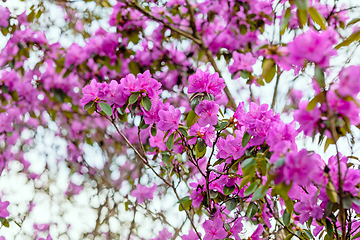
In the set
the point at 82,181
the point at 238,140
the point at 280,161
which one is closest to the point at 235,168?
the point at 238,140

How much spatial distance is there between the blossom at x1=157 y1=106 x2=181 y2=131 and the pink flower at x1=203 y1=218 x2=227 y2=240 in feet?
1.36

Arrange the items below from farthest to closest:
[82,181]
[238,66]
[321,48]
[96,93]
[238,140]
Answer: [82,181], [238,66], [96,93], [238,140], [321,48]

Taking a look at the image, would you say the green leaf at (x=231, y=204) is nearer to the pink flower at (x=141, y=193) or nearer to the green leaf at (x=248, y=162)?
the green leaf at (x=248, y=162)

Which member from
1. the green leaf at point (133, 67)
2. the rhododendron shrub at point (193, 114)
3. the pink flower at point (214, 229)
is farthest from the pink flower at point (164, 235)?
the green leaf at point (133, 67)

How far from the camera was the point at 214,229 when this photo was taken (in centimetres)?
110

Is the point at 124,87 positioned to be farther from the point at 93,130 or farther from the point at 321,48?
the point at 93,130

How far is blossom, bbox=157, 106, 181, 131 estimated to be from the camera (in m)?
1.07

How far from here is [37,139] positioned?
114 inches

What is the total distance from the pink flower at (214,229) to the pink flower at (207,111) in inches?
16.2

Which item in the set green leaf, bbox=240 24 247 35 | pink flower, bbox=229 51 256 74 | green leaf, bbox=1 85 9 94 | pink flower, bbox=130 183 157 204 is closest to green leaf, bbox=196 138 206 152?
pink flower, bbox=229 51 256 74

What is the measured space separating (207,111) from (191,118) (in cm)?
8

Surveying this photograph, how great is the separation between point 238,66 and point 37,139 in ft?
7.32

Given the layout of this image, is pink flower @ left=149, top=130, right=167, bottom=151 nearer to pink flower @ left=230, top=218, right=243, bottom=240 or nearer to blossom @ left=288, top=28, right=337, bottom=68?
pink flower @ left=230, top=218, right=243, bottom=240

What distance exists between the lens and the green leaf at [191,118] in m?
1.04
